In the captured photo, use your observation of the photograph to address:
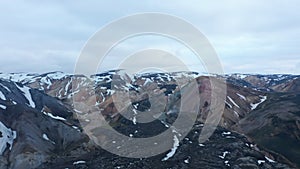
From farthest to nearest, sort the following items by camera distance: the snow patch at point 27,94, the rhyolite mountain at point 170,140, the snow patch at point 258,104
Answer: the snow patch at point 258,104 < the snow patch at point 27,94 < the rhyolite mountain at point 170,140

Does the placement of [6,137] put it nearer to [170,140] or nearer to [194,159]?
[170,140]

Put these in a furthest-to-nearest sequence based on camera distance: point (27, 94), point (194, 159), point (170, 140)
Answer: point (27, 94), point (170, 140), point (194, 159)

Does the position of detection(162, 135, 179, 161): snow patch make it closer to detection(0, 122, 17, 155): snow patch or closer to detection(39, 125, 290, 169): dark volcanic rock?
detection(39, 125, 290, 169): dark volcanic rock

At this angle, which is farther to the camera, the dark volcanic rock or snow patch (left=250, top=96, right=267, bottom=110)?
snow patch (left=250, top=96, right=267, bottom=110)

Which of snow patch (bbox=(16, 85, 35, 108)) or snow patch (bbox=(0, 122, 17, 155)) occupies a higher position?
snow patch (bbox=(16, 85, 35, 108))

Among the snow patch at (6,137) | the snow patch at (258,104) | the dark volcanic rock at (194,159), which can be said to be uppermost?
the snow patch at (258,104)

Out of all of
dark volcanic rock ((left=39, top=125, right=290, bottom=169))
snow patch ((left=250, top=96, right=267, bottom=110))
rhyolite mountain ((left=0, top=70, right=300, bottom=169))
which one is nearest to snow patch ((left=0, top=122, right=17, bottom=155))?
rhyolite mountain ((left=0, top=70, right=300, bottom=169))

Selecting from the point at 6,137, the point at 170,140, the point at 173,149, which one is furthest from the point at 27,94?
the point at 173,149

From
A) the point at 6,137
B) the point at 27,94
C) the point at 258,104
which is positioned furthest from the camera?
the point at 27,94

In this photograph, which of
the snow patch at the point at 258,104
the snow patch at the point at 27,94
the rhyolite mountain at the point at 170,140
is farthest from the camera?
the snow patch at the point at 258,104

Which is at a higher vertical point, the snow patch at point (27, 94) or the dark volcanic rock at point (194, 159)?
the snow patch at point (27, 94)

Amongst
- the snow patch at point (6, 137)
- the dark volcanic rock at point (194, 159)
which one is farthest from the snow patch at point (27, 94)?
the dark volcanic rock at point (194, 159)

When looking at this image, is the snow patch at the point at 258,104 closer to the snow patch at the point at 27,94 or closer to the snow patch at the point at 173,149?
the snow patch at the point at 173,149

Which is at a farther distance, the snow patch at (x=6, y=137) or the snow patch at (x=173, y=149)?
the snow patch at (x=6, y=137)
